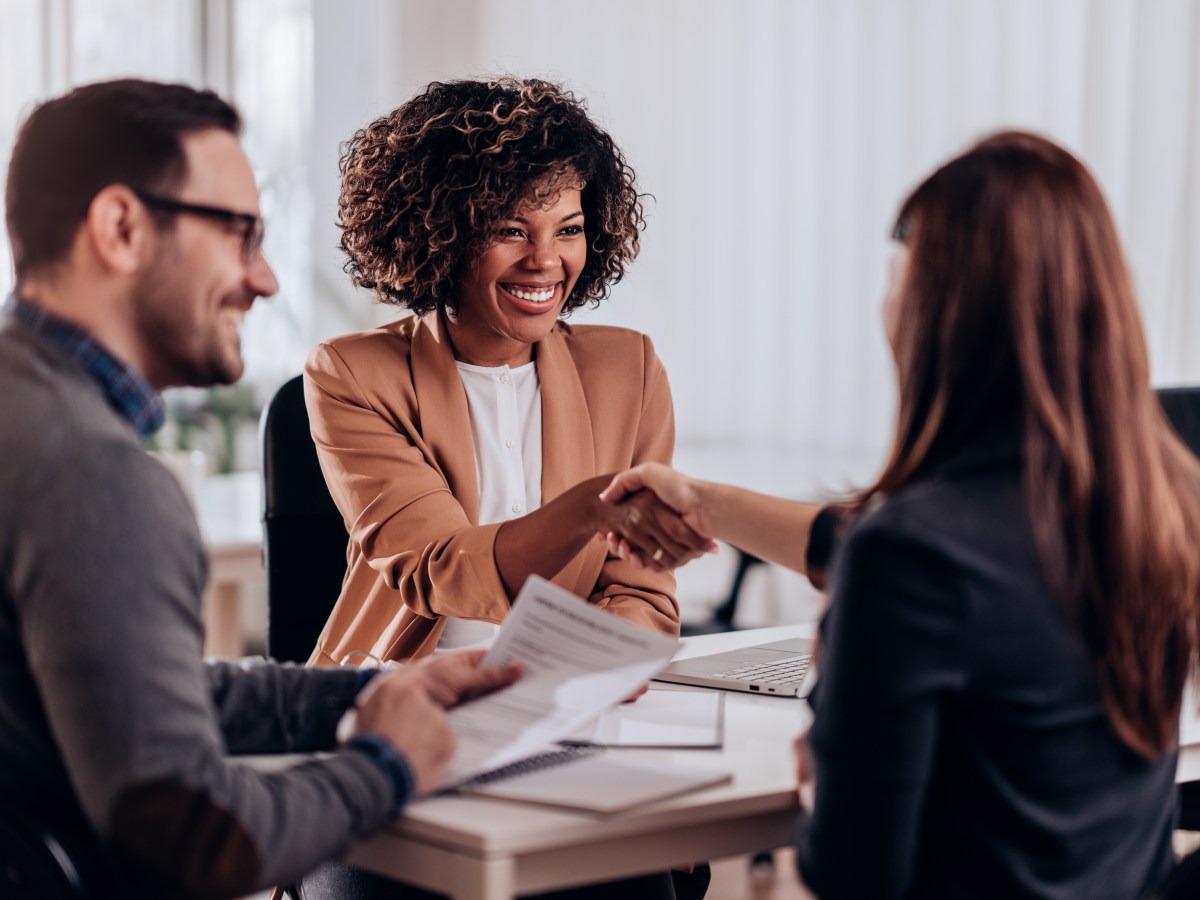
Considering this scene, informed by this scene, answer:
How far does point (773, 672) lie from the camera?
1.76m

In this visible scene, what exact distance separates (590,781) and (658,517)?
61cm

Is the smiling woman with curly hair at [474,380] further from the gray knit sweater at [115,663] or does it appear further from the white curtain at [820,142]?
the white curtain at [820,142]

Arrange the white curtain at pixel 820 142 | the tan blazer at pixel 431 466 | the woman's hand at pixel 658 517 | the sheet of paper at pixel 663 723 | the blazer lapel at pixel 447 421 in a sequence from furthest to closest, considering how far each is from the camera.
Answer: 1. the white curtain at pixel 820 142
2. the blazer lapel at pixel 447 421
3. the tan blazer at pixel 431 466
4. the woman's hand at pixel 658 517
5. the sheet of paper at pixel 663 723

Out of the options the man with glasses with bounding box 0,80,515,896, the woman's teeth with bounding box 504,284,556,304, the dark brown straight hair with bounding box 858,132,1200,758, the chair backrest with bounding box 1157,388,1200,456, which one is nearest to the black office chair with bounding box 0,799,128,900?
the man with glasses with bounding box 0,80,515,896

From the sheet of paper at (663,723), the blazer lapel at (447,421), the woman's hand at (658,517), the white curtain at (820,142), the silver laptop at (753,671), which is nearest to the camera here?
the sheet of paper at (663,723)

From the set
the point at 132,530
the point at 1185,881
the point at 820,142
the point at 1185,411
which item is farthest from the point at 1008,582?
the point at 820,142

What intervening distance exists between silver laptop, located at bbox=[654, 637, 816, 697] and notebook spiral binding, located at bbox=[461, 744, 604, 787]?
1.13 ft

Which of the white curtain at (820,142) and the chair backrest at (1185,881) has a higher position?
the white curtain at (820,142)

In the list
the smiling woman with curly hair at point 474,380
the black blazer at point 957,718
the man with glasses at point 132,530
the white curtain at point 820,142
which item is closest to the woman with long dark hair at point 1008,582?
the black blazer at point 957,718

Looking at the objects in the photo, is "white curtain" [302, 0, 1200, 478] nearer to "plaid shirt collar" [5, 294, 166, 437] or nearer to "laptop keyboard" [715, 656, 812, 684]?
"laptop keyboard" [715, 656, 812, 684]

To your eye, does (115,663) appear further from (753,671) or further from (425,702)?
(753,671)

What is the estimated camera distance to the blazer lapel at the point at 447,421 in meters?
2.05

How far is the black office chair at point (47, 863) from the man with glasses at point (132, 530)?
0.02m

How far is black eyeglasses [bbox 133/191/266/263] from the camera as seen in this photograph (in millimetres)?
1183
